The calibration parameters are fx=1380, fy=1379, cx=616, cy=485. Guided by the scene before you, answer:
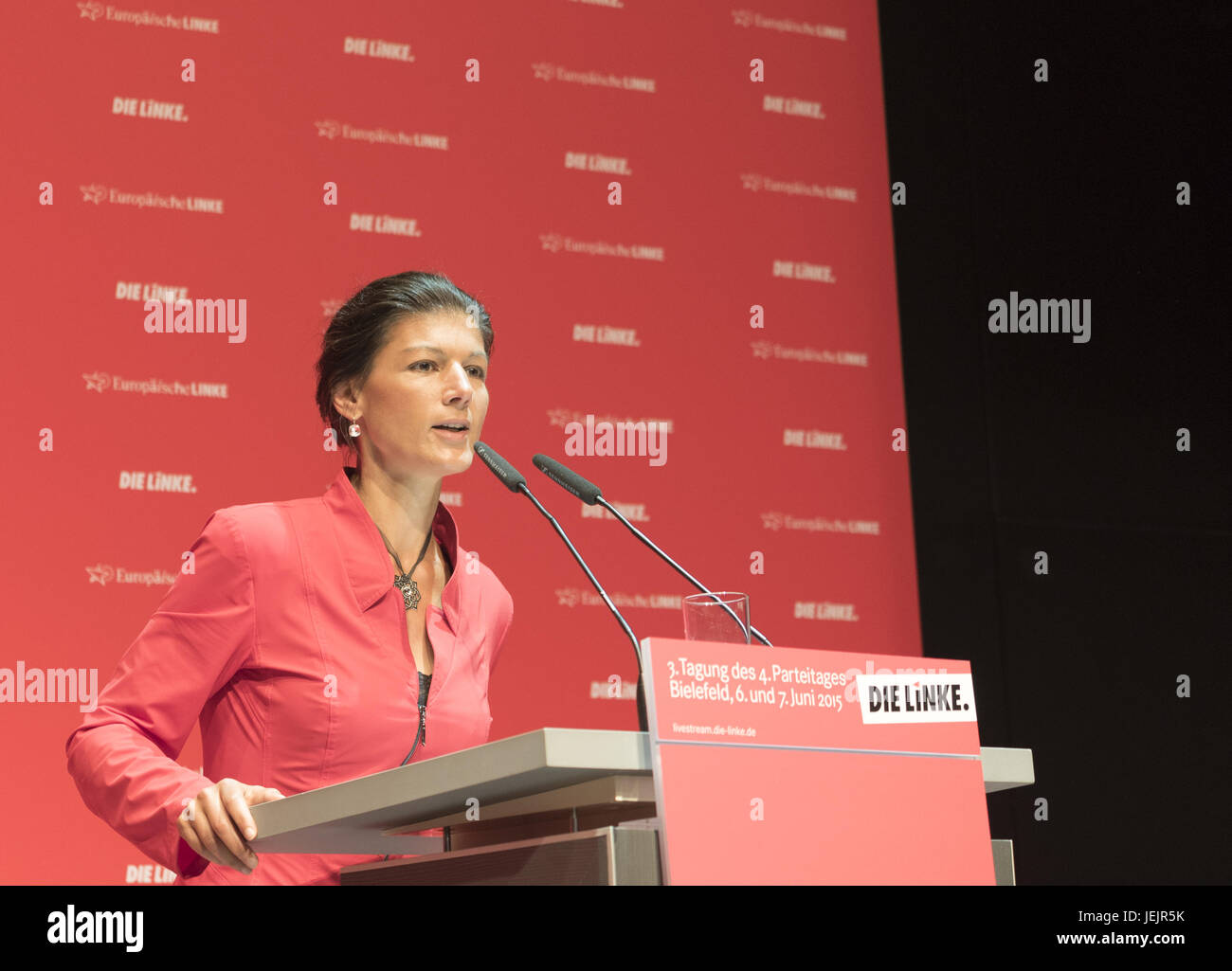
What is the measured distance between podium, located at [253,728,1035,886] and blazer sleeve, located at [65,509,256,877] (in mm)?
180

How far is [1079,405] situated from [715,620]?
126 inches

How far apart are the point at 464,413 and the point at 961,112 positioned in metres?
2.94

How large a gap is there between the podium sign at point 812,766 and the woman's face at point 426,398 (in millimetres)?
915

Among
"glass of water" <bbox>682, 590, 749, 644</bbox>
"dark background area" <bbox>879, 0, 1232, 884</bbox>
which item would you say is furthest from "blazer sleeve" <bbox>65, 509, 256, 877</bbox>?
"dark background area" <bbox>879, 0, 1232, 884</bbox>

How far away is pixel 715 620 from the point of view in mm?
1457

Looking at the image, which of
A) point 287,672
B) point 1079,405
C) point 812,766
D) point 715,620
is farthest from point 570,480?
point 1079,405

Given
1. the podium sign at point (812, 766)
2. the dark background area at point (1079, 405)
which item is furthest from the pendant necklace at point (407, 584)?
the dark background area at point (1079, 405)

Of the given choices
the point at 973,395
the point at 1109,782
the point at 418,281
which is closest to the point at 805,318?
the point at 973,395

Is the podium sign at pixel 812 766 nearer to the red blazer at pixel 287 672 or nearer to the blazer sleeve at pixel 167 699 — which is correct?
the blazer sleeve at pixel 167 699

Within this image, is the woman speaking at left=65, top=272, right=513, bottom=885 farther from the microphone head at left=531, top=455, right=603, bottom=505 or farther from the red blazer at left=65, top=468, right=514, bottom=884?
the microphone head at left=531, top=455, right=603, bottom=505

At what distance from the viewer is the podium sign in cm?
106

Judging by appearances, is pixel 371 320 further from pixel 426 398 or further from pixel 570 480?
pixel 570 480

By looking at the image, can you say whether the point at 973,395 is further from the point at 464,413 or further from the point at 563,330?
the point at 464,413

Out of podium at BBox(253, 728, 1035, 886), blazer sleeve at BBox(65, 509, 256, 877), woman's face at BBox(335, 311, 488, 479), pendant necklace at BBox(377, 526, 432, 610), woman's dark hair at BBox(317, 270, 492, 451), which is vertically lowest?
podium at BBox(253, 728, 1035, 886)
